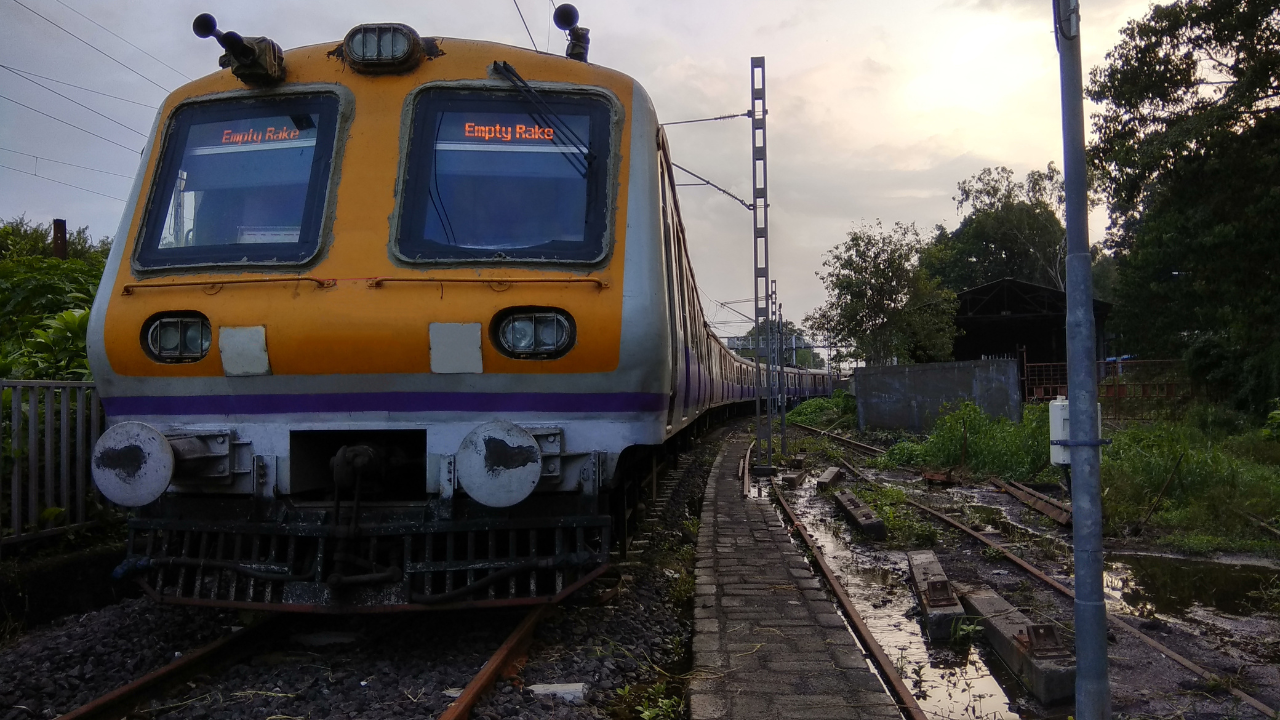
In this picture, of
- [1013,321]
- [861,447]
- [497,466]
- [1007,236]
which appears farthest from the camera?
[1007,236]

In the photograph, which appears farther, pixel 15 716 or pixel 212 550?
pixel 212 550

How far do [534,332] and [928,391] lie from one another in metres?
14.9

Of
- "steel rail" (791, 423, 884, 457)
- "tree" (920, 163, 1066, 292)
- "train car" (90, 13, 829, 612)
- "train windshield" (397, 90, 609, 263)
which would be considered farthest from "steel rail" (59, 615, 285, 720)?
"tree" (920, 163, 1066, 292)

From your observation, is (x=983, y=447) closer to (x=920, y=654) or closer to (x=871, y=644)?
(x=920, y=654)

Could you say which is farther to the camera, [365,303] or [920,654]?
[920,654]

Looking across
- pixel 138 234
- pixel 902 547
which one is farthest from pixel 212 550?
pixel 902 547

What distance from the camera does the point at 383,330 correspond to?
13.1 feet

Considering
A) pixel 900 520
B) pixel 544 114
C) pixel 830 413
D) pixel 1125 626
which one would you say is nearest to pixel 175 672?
pixel 544 114

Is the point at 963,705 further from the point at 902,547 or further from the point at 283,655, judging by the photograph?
the point at 902,547

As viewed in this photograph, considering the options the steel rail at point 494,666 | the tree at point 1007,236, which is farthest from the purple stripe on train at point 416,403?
the tree at point 1007,236

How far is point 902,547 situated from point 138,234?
19.5 ft

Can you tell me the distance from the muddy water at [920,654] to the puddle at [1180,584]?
1.37m

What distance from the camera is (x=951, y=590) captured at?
5.19 metres

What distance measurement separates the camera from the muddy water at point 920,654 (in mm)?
3879
